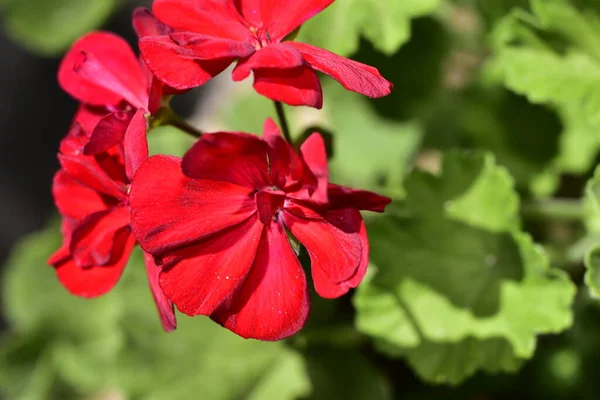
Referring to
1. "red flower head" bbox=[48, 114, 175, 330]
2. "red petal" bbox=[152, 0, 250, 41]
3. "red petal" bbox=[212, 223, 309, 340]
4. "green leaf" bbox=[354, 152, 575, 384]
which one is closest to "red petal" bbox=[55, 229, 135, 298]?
"red flower head" bbox=[48, 114, 175, 330]

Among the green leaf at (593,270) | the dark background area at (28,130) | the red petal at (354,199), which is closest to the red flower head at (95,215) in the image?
the red petal at (354,199)

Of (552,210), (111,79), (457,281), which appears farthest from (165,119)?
(552,210)

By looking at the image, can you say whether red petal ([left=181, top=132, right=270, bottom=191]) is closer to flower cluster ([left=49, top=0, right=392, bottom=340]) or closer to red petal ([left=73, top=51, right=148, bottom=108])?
flower cluster ([left=49, top=0, right=392, bottom=340])

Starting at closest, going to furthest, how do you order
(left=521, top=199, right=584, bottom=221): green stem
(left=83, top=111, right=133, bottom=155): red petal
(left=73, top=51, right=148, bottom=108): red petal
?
(left=83, top=111, right=133, bottom=155): red petal < (left=73, top=51, right=148, bottom=108): red petal < (left=521, top=199, right=584, bottom=221): green stem

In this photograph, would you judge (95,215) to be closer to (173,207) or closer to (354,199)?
(173,207)

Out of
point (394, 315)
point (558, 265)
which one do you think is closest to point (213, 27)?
point (394, 315)
